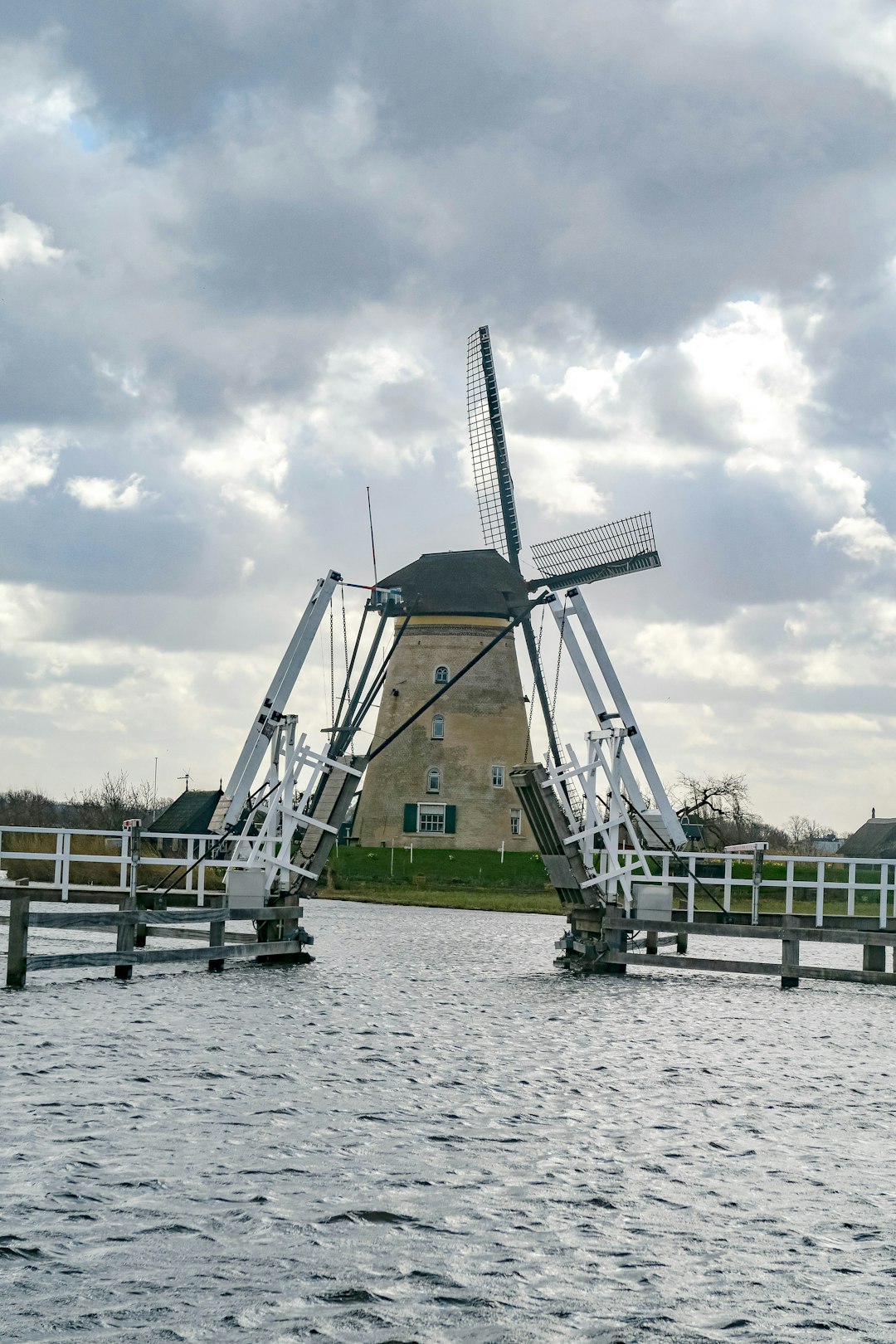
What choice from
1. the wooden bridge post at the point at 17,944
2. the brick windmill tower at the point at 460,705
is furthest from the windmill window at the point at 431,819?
the wooden bridge post at the point at 17,944

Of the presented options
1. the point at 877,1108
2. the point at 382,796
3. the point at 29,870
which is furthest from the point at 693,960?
the point at 382,796

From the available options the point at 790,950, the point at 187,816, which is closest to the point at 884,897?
the point at 790,950

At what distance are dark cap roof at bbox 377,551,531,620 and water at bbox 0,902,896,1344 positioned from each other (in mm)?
40895

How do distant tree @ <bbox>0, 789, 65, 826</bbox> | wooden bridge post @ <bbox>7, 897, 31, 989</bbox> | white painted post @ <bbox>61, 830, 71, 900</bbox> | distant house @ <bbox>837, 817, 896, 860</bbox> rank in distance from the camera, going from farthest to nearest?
distant tree @ <bbox>0, 789, 65, 826</bbox>, distant house @ <bbox>837, 817, 896, 860</bbox>, white painted post @ <bbox>61, 830, 71, 900</bbox>, wooden bridge post @ <bbox>7, 897, 31, 989</bbox>

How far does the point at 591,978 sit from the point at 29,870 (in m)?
24.4

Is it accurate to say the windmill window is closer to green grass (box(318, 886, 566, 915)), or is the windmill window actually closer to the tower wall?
the tower wall

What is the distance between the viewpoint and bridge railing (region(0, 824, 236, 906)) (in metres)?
27.5

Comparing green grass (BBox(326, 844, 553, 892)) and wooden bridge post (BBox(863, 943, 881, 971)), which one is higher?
wooden bridge post (BBox(863, 943, 881, 971))

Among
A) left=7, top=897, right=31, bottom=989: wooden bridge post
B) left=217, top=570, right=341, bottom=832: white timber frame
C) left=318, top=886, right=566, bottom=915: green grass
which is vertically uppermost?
left=217, top=570, right=341, bottom=832: white timber frame

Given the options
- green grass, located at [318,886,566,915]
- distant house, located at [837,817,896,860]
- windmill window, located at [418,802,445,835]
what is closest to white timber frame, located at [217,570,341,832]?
green grass, located at [318,886,566,915]

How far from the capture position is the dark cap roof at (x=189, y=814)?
230 ft

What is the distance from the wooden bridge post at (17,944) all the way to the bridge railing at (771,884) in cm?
980

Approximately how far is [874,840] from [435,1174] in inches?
2749

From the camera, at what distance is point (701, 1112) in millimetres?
13586
